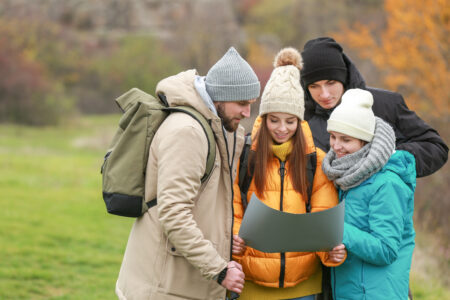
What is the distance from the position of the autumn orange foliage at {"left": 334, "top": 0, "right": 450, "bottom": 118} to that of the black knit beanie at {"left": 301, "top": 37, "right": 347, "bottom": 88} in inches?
257

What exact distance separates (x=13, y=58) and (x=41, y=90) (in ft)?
9.65

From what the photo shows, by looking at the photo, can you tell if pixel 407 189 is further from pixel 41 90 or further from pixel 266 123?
pixel 41 90

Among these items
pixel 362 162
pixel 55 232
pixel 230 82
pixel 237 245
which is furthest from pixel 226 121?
pixel 55 232

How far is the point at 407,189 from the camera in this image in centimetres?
298

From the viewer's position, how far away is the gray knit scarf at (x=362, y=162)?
2.91 m

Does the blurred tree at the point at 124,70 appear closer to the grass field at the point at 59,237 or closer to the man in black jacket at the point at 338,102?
the grass field at the point at 59,237

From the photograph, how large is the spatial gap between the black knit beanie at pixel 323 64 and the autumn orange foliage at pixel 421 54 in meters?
6.52

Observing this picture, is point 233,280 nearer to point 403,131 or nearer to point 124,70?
point 403,131

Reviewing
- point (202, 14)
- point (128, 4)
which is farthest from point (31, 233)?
point (128, 4)

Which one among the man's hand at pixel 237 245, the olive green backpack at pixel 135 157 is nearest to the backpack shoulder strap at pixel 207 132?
the olive green backpack at pixel 135 157

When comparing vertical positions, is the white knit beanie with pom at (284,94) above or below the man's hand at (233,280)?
above

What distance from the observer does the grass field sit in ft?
20.0

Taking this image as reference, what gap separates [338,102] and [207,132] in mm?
1245

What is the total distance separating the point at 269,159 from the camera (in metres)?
3.05
